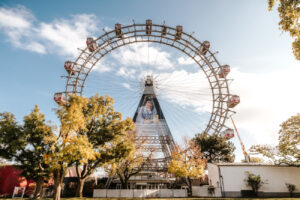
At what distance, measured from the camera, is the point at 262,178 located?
19578mm

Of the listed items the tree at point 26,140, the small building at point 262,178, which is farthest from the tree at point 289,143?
the tree at point 26,140

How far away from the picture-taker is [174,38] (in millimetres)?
25172

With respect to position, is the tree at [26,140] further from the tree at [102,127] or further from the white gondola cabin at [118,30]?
the white gondola cabin at [118,30]

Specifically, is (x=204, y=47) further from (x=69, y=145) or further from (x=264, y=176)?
(x=69, y=145)

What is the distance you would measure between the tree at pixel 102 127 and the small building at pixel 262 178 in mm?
12545

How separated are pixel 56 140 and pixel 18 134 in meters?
4.55

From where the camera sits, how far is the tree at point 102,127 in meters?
14.1

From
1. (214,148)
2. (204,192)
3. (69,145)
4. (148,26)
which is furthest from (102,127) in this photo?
(214,148)

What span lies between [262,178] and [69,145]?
67.0 feet

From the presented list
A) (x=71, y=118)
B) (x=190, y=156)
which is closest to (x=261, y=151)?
(x=190, y=156)

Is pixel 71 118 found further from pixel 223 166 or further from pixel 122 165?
pixel 223 166

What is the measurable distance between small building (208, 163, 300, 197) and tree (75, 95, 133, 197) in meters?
12.5

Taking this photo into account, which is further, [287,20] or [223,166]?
[223,166]

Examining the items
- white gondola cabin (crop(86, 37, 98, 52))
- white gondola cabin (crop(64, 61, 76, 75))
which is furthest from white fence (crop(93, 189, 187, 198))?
white gondola cabin (crop(86, 37, 98, 52))
